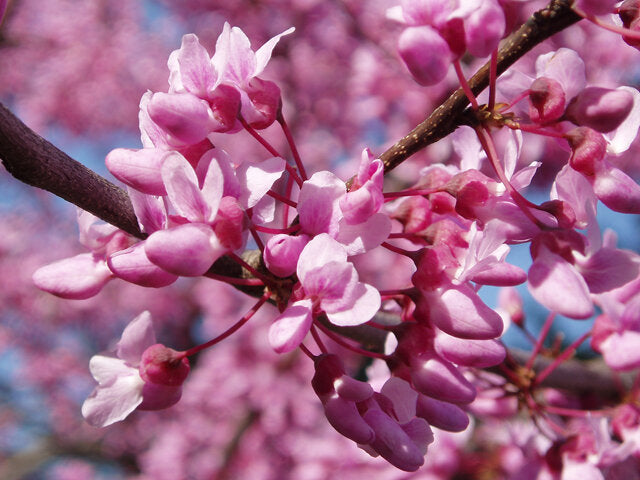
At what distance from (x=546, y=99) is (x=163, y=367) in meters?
0.75

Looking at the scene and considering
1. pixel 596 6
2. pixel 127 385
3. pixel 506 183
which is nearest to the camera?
pixel 596 6

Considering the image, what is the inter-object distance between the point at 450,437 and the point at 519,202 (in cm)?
154

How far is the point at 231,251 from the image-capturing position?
32.4 inches

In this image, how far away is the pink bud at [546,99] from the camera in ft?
2.86

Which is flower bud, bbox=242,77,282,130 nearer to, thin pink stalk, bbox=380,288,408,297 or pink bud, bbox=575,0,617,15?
thin pink stalk, bbox=380,288,408,297

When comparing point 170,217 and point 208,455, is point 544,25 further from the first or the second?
point 208,455

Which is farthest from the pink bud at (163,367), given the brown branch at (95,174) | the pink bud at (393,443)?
the pink bud at (393,443)

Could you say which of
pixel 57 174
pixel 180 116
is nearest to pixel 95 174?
pixel 57 174

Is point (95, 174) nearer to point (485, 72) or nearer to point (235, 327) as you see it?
point (235, 327)

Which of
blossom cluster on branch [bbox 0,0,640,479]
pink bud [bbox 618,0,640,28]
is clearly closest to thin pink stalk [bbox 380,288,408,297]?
blossom cluster on branch [bbox 0,0,640,479]

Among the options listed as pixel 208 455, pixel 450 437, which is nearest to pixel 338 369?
pixel 450 437

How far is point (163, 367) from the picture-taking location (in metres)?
0.94

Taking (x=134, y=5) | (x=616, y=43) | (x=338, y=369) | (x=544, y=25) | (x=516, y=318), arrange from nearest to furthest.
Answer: (x=544, y=25), (x=338, y=369), (x=516, y=318), (x=616, y=43), (x=134, y=5)

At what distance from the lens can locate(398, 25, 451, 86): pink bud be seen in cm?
79
